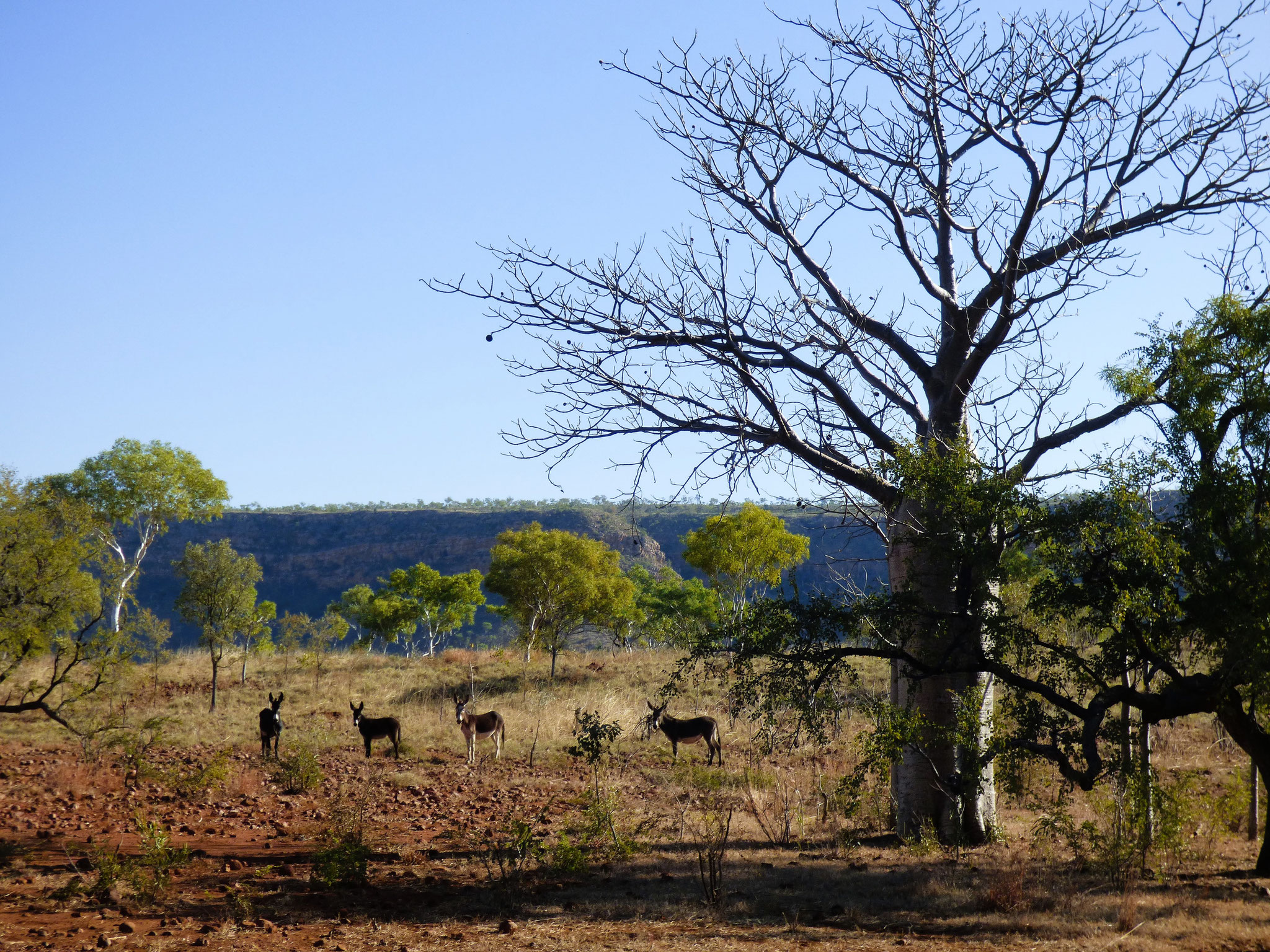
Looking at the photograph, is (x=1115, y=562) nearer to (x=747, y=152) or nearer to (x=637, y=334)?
(x=637, y=334)

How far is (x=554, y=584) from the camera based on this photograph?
31609mm

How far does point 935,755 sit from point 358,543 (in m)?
99.6

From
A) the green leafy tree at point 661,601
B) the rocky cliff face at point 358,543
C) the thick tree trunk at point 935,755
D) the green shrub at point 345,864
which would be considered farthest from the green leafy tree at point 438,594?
the green shrub at point 345,864

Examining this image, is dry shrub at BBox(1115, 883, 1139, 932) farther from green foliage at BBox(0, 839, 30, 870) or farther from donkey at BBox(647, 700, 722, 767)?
donkey at BBox(647, 700, 722, 767)

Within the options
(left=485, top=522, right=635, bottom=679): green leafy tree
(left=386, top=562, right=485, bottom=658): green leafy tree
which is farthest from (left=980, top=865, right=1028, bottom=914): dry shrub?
(left=386, top=562, right=485, bottom=658): green leafy tree

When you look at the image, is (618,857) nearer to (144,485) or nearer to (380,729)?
(380,729)

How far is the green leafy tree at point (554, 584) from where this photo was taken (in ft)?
103

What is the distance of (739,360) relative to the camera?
36.0 feet

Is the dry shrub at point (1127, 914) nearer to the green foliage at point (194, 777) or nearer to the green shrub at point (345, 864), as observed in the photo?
the green shrub at point (345, 864)

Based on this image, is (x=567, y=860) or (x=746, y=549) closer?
(x=567, y=860)

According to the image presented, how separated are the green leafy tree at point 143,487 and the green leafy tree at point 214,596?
50.5 ft

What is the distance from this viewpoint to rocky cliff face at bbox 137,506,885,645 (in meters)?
93.9

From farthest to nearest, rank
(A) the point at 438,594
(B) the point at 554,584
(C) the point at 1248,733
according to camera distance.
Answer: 1. (A) the point at 438,594
2. (B) the point at 554,584
3. (C) the point at 1248,733

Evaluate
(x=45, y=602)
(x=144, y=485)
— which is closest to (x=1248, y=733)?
(x=45, y=602)
